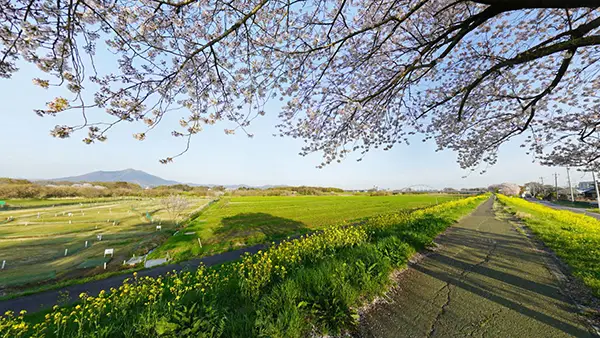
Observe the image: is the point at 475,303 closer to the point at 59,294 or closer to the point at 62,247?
the point at 59,294

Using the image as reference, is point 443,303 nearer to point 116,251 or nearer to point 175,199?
point 116,251

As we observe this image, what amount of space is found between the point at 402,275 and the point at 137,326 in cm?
539

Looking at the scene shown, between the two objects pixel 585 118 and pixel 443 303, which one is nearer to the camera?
pixel 443 303

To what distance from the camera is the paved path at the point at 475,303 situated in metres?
3.20

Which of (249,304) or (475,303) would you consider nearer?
(249,304)

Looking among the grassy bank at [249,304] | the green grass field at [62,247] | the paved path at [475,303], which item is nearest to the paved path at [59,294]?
the green grass field at [62,247]

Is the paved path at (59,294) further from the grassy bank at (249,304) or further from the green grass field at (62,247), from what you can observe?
the grassy bank at (249,304)

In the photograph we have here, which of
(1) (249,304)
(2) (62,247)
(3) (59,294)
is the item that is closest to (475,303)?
(1) (249,304)

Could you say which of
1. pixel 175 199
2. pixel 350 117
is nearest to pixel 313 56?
pixel 350 117

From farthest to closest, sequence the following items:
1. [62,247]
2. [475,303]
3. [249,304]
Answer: [62,247] < [475,303] < [249,304]

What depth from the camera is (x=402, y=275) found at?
204 inches

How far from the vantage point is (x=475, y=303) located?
3.94 m

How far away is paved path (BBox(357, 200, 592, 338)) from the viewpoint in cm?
320

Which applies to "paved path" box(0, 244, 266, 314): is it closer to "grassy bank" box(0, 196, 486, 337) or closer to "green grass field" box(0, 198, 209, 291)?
"green grass field" box(0, 198, 209, 291)
